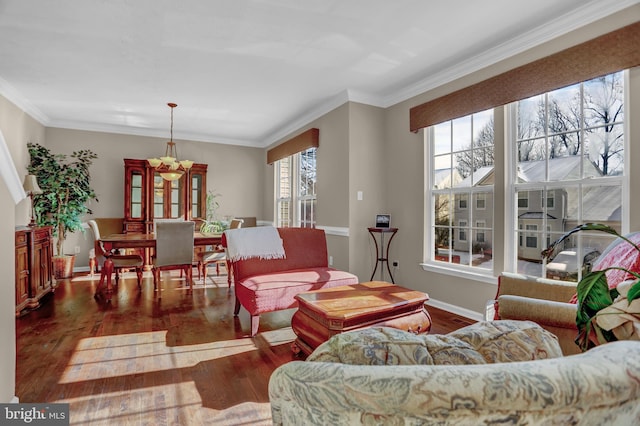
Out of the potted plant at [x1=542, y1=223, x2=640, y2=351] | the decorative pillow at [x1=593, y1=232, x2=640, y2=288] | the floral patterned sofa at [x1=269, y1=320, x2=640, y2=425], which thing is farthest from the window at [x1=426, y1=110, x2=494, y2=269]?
the floral patterned sofa at [x1=269, y1=320, x2=640, y2=425]

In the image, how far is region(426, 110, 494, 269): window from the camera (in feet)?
10.6

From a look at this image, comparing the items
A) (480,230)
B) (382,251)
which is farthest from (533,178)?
(382,251)

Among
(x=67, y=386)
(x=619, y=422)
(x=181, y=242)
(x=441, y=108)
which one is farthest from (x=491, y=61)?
(x=67, y=386)

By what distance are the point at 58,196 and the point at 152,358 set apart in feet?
12.4

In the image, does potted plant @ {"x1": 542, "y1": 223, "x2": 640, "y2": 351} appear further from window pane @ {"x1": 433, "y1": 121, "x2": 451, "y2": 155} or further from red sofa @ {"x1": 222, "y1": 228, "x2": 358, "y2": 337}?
window pane @ {"x1": 433, "y1": 121, "x2": 451, "y2": 155}

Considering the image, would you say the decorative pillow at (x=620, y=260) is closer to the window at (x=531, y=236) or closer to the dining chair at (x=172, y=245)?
the window at (x=531, y=236)

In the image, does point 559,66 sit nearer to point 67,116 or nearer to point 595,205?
point 595,205

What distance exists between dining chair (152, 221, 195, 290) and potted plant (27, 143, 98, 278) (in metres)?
1.94

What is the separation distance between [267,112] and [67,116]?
3126 millimetres

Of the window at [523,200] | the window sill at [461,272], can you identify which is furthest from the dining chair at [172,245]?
the window at [523,200]

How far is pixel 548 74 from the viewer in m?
2.61

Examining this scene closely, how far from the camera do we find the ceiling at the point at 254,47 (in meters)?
2.44

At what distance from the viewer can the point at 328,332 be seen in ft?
6.62

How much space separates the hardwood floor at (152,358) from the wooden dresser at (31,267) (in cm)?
14
